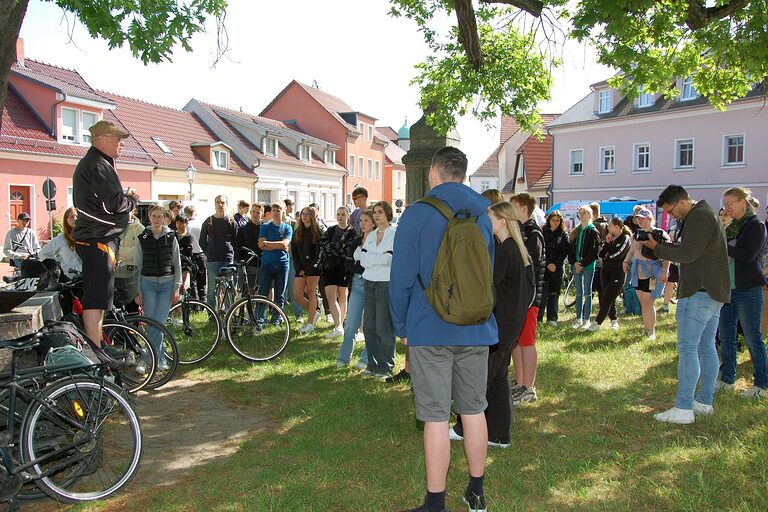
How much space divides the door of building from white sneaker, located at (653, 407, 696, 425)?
27.5 meters

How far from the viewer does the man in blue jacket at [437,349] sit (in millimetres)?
3670

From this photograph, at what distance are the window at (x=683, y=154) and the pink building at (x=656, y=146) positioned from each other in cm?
5

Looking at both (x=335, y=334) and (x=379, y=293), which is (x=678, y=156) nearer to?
(x=335, y=334)

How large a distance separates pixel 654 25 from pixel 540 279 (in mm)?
5571

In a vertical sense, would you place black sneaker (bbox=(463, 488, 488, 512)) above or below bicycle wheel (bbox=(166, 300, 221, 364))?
below

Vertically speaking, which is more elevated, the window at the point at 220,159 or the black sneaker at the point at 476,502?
the window at the point at 220,159

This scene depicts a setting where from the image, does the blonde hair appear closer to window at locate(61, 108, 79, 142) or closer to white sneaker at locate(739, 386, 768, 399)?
white sneaker at locate(739, 386, 768, 399)

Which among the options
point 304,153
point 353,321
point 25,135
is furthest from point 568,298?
point 304,153

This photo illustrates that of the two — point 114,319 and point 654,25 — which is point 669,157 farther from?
point 114,319

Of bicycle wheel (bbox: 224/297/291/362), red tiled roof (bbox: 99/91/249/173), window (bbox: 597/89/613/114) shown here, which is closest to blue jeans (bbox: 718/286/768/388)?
bicycle wheel (bbox: 224/297/291/362)

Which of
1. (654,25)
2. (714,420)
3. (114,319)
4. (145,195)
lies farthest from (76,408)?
(145,195)

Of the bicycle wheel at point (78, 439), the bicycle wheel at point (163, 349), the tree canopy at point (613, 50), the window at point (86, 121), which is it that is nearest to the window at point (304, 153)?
the window at point (86, 121)

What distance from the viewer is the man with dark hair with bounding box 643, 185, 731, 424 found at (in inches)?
214

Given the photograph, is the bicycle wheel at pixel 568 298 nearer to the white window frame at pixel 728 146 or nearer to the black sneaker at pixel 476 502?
the black sneaker at pixel 476 502
